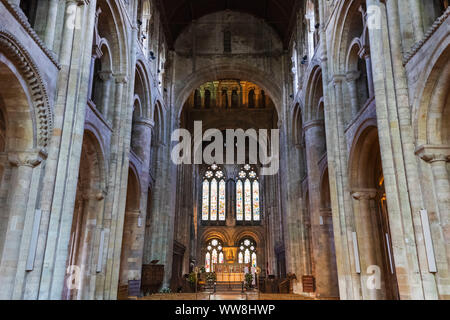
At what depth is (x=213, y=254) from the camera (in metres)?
41.4

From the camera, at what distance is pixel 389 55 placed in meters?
9.64

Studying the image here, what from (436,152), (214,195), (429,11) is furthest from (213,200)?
(436,152)

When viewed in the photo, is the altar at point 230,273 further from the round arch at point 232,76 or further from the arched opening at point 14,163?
the arched opening at point 14,163

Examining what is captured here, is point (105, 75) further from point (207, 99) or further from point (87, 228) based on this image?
point (207, 99)

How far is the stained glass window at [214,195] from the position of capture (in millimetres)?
41906

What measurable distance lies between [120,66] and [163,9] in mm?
8497

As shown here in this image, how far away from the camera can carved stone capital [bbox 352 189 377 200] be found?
40.6 feet

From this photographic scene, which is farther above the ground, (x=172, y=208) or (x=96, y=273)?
(x=172, y=208)

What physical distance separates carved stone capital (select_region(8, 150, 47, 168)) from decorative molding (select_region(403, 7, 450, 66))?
28.8 ft

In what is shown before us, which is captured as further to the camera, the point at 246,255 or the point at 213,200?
the point at 213,200

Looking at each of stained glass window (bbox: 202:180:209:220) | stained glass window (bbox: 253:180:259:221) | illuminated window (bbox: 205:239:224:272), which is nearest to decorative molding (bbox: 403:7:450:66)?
stained glass window (bbox: 253:180:259:221)

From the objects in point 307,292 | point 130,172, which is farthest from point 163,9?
point 307,292

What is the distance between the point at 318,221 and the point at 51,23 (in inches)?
494
